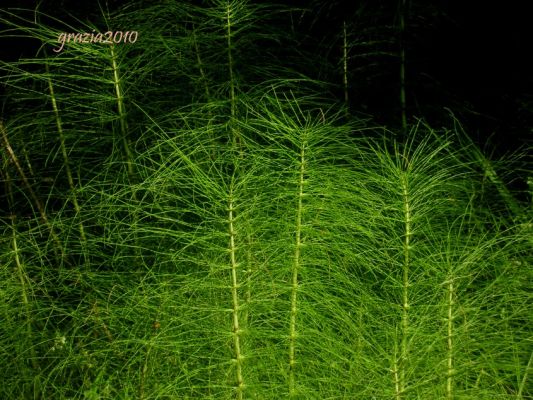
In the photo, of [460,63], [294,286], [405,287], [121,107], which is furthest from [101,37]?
[460,63]

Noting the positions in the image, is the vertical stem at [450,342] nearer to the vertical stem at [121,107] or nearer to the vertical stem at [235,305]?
the vertical stem at [235,305]

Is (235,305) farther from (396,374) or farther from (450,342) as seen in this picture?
(450,342)

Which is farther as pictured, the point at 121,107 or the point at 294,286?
the point at 121,107

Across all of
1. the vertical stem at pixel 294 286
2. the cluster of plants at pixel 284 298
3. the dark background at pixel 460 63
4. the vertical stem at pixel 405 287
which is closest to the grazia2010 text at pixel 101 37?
the cluster of plants at pixel 284 298

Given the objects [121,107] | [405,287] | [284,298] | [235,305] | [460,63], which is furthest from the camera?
[460,63]

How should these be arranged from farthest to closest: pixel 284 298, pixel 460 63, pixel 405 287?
1. pixel 460 63
2. pixel 284 298
3. pixel 405 287

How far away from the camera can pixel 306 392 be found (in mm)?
1929

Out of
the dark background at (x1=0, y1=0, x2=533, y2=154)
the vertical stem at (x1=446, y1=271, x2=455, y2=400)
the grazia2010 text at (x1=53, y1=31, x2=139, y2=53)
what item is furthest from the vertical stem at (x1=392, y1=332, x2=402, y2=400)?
the dark background at (x1=0, y1=0, x2=533, y2=154)

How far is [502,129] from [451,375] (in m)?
2.07

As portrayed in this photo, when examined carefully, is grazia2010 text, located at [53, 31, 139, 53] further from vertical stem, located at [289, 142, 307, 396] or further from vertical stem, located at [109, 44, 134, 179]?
vertical stem, located at [289, 142, 307, 396]

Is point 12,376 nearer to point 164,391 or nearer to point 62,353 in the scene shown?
point 62,353

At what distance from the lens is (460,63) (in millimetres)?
3762

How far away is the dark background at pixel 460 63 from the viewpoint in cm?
354

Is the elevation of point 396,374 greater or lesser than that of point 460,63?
lesser
